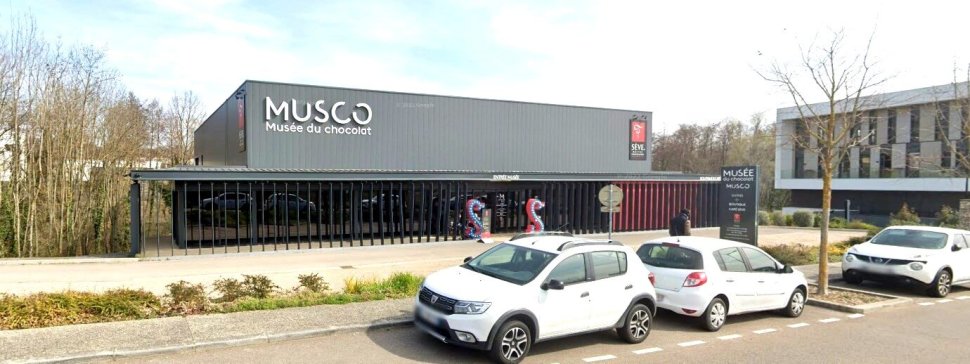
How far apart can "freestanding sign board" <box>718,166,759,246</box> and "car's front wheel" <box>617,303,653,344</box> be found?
25.8 ft

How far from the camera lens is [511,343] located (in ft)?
23.4

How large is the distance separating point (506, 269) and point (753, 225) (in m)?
9.69

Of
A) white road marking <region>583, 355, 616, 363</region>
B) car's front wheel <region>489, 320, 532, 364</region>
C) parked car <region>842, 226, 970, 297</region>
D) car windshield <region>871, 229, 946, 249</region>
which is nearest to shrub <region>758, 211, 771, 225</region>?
parked car <region>842, 226, 970, 297</region>

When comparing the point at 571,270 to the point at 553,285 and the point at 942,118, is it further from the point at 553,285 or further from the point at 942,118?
the point at 942,118

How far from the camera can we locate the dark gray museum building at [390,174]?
19.8m

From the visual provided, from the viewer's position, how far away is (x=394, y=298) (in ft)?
35.0

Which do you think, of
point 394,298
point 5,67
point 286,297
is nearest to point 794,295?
point 394,298

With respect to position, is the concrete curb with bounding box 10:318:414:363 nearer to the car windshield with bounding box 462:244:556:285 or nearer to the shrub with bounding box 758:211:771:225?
the car windshield with bounding box 462:244:556:285

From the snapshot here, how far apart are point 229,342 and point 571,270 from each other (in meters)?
4.37

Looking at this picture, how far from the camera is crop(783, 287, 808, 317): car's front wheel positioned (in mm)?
10352

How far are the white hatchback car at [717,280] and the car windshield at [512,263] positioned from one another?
2.59 metres

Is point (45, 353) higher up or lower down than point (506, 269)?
lower down

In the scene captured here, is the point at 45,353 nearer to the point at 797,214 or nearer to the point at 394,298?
the point at 394,298

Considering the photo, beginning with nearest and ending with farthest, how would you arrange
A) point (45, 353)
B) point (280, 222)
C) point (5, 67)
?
point (45, 353)
point (5, 67)
point (280, 222)
